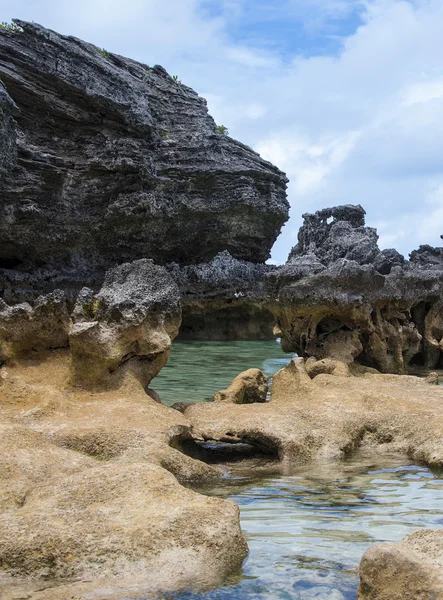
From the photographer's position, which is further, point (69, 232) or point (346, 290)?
point (69, 232)

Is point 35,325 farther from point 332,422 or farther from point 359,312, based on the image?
point 359,312

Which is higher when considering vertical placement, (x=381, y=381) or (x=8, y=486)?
(x=381, y=381)

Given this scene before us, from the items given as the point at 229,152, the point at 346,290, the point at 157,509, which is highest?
Result: the point at 229,152

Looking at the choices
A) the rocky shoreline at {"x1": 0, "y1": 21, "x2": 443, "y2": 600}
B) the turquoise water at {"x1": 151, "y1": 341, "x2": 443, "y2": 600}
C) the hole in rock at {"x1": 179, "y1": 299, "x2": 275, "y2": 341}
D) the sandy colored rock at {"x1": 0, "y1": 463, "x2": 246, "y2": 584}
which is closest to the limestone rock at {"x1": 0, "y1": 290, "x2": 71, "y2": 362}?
the rocky shoreline at {"x1": 0, "y1": 21, "x2": 443, "y2": 600}

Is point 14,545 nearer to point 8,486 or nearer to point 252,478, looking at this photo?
point 8,486

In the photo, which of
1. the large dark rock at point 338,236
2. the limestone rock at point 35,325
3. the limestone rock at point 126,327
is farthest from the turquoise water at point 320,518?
the large dark rock at point 338,236

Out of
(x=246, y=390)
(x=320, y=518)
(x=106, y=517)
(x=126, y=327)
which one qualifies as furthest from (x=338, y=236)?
(x=106, y=517)

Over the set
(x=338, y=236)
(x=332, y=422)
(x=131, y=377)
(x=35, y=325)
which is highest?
(x=338, y=236)

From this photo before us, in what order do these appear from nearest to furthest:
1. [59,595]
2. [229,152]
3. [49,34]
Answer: [59,595] < [49,34] < [229,152]

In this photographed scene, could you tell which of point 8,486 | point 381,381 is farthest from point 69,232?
point 8,486

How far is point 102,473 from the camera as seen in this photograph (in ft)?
13.6

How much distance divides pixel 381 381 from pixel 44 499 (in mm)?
5550

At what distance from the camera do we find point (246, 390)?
27.3ft

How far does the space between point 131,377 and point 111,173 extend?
54.8ft
